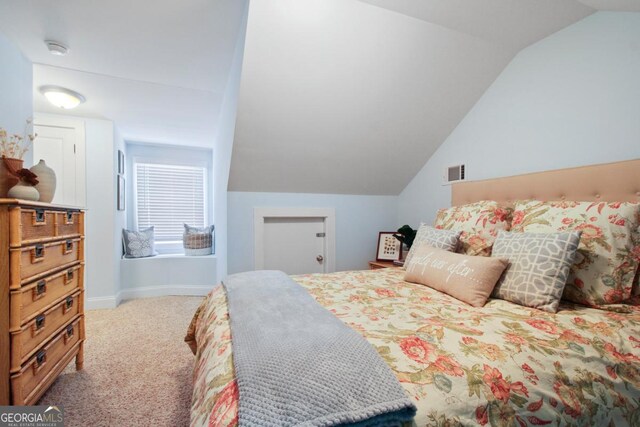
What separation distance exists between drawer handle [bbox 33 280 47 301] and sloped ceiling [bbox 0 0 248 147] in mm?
1479

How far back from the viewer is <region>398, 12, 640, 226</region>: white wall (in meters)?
1.53

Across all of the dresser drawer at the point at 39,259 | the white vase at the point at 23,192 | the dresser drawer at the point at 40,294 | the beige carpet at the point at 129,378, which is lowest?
the beige carpet at the point at 129,378

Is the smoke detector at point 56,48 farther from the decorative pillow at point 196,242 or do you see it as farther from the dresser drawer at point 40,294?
the decorative pillow at point 196,242

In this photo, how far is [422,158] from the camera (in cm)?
284

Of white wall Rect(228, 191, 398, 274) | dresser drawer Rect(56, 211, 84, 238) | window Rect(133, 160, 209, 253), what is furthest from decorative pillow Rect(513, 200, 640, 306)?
window Rect(133, 160, 209, 253)

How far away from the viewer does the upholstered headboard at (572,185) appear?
148 centimetres

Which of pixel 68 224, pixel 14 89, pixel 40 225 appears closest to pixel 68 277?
pixel 68 224

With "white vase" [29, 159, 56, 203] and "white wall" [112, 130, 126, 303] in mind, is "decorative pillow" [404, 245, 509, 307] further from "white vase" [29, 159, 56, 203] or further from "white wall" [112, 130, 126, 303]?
"white wall" [112, 130, 126, 303]

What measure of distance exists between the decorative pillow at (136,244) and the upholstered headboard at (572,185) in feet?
12.8

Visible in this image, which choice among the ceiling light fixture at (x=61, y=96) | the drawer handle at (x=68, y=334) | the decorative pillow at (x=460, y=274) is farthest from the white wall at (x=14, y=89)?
the decorative pillow at (x=460, y=274)

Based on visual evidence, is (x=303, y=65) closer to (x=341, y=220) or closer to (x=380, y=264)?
(x=341, y=220)

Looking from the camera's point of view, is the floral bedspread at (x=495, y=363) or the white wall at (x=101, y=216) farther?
the white wall at (x=101, y=216)

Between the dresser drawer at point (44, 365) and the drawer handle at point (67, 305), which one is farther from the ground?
the drawer handle at point (67, 305)

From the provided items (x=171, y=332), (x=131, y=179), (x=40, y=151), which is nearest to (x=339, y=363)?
(x=171, y=332)
